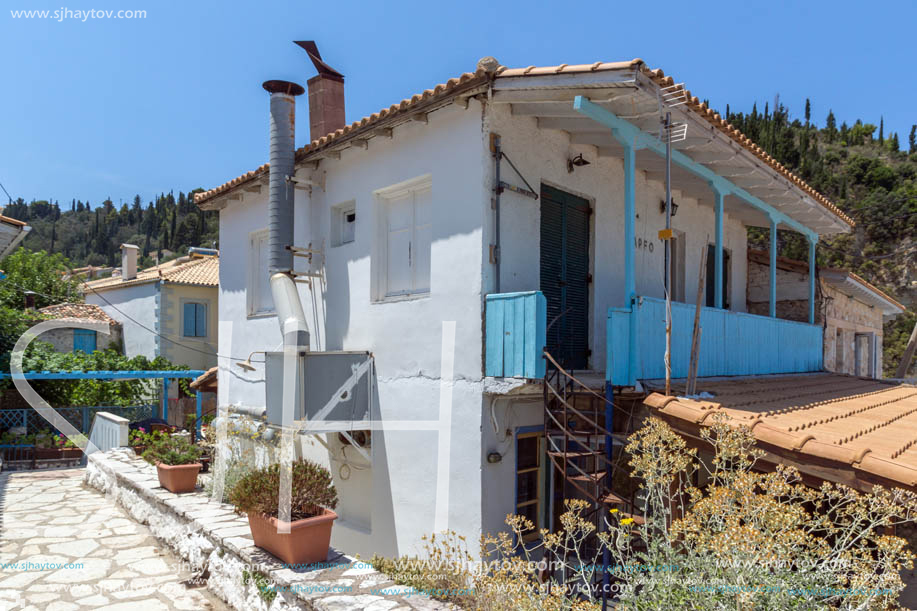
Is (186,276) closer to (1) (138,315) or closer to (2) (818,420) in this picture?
(1) (138,315)

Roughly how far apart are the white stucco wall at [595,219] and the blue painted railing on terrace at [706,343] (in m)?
1.37

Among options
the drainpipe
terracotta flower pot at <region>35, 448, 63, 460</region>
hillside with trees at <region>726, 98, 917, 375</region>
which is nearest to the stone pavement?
the drainpipe

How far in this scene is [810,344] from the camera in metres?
10.7

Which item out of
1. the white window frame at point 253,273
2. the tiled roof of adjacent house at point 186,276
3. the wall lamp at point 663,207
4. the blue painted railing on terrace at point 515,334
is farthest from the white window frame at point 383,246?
the tiled roof of adjacent house at point 186,276

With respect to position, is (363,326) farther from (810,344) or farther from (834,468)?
(810,344)

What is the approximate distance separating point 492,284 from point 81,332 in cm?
2331

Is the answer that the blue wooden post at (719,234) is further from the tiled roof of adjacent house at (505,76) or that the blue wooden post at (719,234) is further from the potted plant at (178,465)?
the potted plant at (178,465)

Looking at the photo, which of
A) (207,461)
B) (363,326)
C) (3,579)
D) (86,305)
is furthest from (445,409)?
(86,305)

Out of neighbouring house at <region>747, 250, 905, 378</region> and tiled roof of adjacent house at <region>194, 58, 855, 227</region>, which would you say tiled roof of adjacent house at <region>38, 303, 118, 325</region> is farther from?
neighbouring house at <region>747, 250, 905, 378</region>

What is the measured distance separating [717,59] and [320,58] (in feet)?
35.3

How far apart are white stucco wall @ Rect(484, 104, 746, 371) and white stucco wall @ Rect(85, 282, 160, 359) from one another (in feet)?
62.8

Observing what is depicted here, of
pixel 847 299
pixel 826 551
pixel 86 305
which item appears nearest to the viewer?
pixel 826 551

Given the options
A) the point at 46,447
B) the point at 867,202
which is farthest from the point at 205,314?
the point at 867,202

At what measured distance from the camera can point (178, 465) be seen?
7812 millimetres
